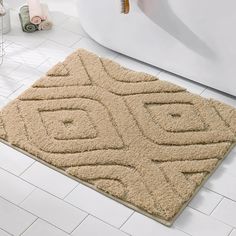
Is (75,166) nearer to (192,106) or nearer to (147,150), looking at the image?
(147,150)

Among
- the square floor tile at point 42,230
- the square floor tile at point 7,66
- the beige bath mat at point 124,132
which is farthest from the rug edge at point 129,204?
the square floor tile at point 7,66

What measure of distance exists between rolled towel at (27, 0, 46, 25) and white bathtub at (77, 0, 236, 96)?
212 mm

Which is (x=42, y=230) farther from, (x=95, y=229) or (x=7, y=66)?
(x=7, y=66)

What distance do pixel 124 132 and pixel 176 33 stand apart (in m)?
0.45

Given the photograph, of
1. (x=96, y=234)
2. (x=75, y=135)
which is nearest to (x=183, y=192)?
(x=96, y=234)

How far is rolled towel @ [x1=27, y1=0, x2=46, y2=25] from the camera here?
2924mm

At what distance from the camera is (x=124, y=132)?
2400 mm

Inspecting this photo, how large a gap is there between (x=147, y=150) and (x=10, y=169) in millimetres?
495

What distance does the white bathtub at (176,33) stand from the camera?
239cm

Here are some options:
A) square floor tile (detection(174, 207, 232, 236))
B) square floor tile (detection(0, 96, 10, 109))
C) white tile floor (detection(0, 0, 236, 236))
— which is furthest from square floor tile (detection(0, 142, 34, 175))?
square floor tile (detection(174, 207, 232, 236))

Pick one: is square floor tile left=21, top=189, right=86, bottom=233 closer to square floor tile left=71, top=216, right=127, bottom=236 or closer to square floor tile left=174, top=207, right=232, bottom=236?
square floor tile left=71, top=216, right=127, bottom=236

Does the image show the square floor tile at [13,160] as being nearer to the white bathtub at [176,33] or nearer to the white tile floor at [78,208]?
the white tile floor at [78,208]

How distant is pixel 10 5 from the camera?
10.4ft

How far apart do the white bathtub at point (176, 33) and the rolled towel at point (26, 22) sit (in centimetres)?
26
